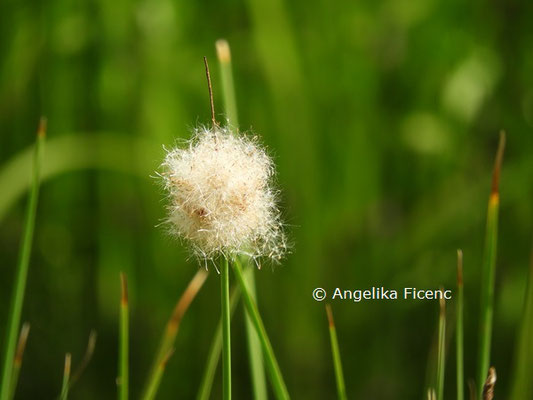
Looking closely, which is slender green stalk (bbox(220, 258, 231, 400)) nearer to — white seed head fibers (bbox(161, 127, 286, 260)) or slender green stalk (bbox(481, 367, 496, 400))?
white seed head fibers (bbox(161, 127, 286, 260))

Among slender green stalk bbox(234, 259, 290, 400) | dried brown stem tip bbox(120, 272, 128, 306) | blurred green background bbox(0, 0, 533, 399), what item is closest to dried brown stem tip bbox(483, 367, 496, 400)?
slender green stalk bbox(234, 259, 290, 400)

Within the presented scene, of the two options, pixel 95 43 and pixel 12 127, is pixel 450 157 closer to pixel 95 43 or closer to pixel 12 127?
pixel 95 43

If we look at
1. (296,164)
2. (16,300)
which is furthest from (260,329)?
(296,164)

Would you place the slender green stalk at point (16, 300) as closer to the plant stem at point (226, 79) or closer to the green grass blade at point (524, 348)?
the plant stem at point (226, 79)

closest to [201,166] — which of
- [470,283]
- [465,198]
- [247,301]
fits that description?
[247,301]

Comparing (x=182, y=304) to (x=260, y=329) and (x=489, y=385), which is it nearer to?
(x=260, y=329)

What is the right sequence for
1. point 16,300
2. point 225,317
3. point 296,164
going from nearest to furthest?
point 225,317
point 16,300
point 296,164
